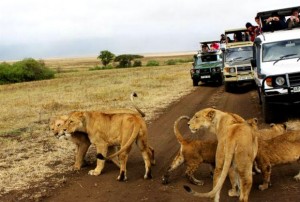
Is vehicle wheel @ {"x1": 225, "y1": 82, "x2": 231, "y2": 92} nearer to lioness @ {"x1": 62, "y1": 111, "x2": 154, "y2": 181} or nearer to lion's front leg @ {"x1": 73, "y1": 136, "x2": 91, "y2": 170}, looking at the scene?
lioness @ {"x1": 62, "y1": 111, "x2": 154, "y2": 181}

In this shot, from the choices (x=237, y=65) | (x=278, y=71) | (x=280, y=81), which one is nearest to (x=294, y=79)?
(x=280, y=81)

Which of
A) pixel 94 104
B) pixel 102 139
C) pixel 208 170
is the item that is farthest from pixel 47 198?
pixel 94 104

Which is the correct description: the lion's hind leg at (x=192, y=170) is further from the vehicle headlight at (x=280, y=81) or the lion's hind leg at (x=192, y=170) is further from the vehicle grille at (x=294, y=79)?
the vehicle grille at (x=294, y=79)

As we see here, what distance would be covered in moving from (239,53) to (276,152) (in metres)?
15.4

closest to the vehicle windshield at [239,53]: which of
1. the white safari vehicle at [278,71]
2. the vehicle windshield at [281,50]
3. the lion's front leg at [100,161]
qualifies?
the white safari vehicle at [278,71]

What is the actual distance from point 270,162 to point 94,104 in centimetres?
1246

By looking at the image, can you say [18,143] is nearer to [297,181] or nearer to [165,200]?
[165,200]

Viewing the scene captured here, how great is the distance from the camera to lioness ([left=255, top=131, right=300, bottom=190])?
6.84 m

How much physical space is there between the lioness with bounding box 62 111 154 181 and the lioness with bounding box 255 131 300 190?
1.90 metres

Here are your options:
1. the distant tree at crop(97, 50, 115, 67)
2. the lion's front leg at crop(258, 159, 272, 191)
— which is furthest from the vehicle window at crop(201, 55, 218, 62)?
the distant tree at crop(97, 50, 115, 67)

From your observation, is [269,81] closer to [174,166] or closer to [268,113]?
[268,113]

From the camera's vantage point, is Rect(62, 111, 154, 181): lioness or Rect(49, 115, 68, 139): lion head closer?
Rect(62, 111, 154, 181): lioness

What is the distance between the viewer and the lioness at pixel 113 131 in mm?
7708

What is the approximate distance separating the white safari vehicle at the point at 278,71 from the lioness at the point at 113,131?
4.50 metres
